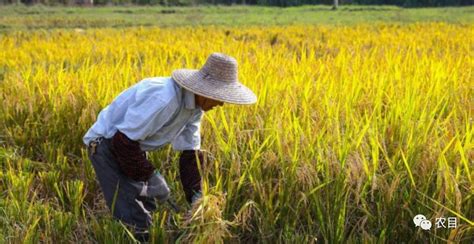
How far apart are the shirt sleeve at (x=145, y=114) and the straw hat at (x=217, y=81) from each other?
0.33 ft

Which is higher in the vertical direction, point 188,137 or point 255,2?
point 188,137

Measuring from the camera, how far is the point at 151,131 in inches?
73.4

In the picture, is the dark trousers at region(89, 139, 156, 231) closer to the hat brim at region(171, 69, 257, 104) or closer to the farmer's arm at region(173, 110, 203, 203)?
the farmer's arm at region(173, 110, 203, 203)

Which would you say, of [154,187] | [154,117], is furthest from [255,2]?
[154,117]

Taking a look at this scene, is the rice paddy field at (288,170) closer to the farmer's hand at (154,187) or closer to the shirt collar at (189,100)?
the farmer's hand at (154,187)

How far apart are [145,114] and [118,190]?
0.37m

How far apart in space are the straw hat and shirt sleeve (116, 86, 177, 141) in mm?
100

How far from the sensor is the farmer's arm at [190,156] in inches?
79.0

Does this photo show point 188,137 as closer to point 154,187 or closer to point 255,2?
point 154,187

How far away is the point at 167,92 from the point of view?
72.4 inches

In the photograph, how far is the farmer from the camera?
5.91 feet

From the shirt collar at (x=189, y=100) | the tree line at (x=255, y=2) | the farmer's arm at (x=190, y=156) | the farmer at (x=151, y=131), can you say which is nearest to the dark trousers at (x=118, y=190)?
the farmer at (x=151, y=131)

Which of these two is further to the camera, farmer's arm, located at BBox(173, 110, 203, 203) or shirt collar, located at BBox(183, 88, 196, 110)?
farmer's arm, located at BBox(173, 110, 203, 203)

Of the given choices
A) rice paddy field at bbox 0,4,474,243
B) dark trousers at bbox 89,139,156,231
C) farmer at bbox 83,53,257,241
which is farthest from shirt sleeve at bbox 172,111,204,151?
dark trousers at bbox 89,139,156,231
